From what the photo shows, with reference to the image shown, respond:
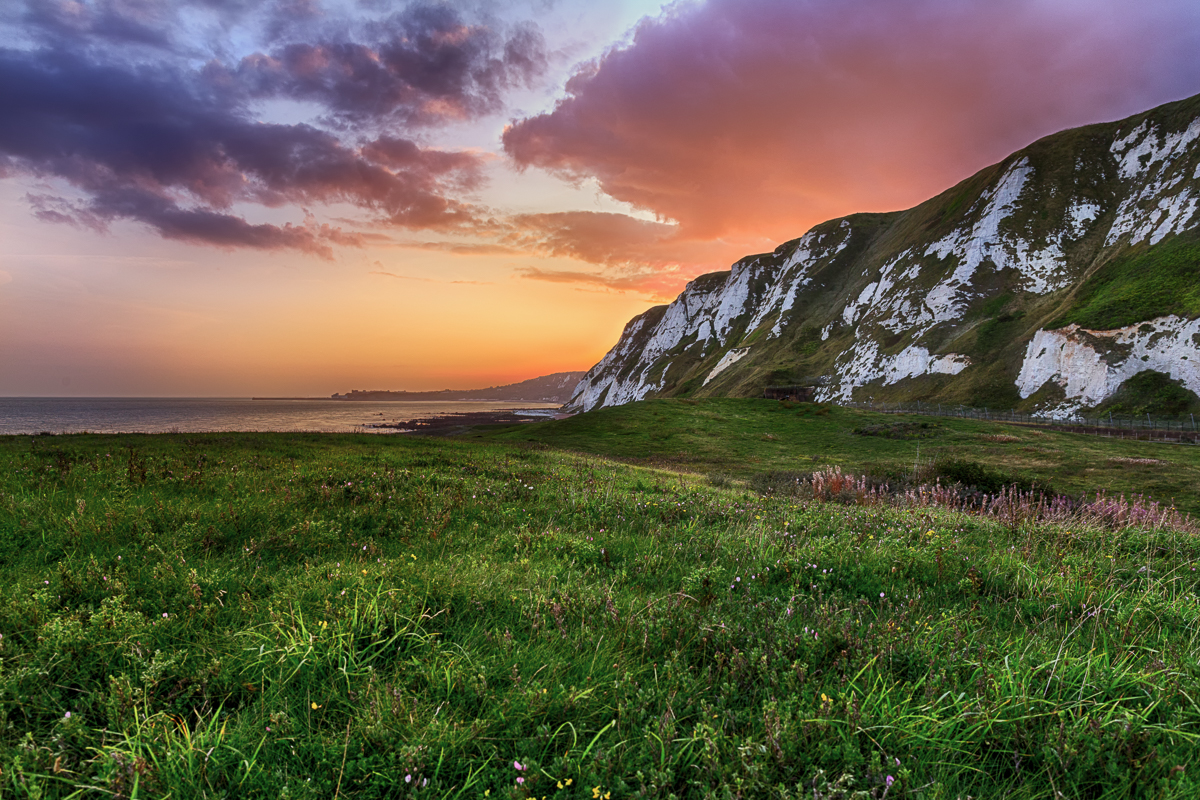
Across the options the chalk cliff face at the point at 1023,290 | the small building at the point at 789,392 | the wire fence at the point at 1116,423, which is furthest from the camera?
the small building at the point at 789,392

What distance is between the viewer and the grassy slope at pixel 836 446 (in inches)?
1061

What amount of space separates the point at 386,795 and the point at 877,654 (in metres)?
3.46

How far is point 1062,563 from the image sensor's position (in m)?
6.27

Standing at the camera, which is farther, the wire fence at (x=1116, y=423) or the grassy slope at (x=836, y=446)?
the wire fence at (x=1116, y=423)

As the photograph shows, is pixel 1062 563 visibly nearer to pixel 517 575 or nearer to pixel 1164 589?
pixel 1164 589

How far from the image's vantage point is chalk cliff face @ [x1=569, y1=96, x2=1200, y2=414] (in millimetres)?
64625

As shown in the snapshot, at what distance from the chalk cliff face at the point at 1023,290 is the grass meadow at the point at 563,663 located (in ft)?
266

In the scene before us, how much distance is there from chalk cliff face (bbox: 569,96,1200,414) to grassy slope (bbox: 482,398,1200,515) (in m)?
33.4

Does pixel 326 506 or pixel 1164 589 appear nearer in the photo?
pixel 1164 589

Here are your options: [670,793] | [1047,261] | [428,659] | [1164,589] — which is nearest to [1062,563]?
[1164,589]

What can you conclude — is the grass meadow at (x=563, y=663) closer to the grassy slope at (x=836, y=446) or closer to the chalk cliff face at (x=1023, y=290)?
the grassy slope at (x=836, y=446)

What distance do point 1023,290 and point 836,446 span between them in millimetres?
84285

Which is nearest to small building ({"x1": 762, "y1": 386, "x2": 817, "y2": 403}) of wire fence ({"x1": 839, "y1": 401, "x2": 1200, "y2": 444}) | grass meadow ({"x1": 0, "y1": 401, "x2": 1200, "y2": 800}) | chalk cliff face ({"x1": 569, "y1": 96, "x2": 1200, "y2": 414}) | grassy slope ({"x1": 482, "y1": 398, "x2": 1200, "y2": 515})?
chalk cliff face ({"x1": 569, "y1": 96, "x2": 1200, "y2": 414})

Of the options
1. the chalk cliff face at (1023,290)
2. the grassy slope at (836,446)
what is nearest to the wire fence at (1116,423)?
the chalk cliff face at (1023,290)
